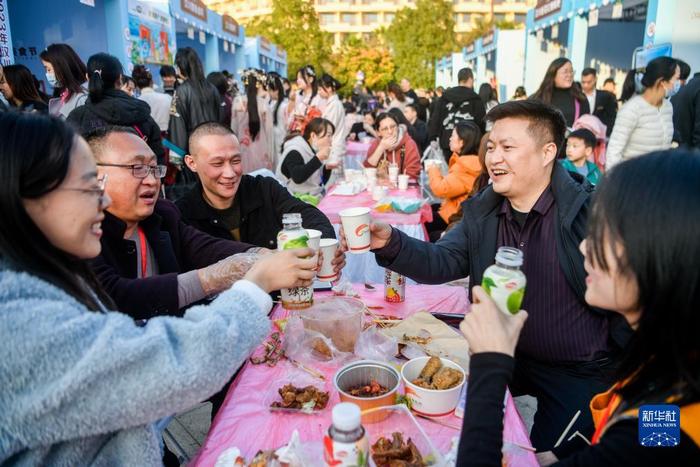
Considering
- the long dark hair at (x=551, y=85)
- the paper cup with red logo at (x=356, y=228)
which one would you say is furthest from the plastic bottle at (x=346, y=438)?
the long dark hair at (x=551, y=85)

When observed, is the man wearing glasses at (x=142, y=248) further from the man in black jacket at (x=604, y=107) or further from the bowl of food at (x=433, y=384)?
the man in black jacket at (x=604, y=107)

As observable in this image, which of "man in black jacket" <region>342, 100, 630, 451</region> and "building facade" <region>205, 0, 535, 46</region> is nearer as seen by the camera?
"man in black jacket" <region>342, 100, 630, 451</region>

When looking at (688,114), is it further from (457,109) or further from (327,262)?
(327,262)

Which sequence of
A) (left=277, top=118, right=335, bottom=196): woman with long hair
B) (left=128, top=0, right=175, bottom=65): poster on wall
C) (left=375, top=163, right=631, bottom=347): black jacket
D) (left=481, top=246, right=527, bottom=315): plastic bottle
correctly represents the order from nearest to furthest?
(left=481, top=246, right=527, bottom=315): plastic bottle → (left=375, top=163, right=631, bottom=347): black jacket → (left=277, top=118, right=335, bottom=196): woman with long hair → (left=128, top=0, right=175, bottom=65): poster on wall

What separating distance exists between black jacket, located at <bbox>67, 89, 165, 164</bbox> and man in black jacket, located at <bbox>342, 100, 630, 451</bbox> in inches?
112

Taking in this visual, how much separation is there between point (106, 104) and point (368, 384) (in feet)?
11.6

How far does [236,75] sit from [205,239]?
19944 mm

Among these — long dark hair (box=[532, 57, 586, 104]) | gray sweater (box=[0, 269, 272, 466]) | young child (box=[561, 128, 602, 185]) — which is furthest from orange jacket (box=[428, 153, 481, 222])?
gray sweater (box=[0, 269, 272, 466])

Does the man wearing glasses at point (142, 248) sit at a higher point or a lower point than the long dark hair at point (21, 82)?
lower

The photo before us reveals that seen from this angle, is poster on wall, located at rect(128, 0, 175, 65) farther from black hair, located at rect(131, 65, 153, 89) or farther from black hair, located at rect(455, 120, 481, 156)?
black hair, located at rect(455, 120, 481, 156)

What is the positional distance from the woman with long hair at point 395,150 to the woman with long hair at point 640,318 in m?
5.04

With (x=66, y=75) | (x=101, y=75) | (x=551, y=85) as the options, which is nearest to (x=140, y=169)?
(x=101, y=75)

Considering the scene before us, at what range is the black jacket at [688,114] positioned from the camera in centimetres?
527

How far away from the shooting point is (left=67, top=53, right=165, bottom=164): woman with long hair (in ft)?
12.7
